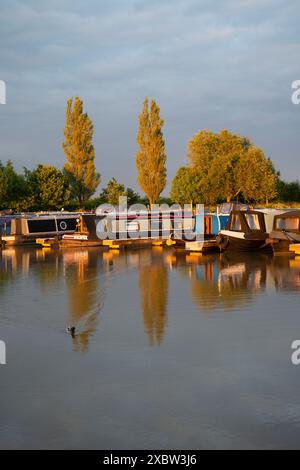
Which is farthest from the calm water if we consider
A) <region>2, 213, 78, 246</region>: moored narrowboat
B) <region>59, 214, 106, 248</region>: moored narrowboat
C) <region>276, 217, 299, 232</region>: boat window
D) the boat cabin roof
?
<region>2, 213, 78, 246</region>: moored narrowboat

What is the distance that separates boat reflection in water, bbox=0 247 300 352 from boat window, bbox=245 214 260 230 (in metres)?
3.75

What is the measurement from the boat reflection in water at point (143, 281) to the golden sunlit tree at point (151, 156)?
3775 cm

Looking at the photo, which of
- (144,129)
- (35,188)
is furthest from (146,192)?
(35,188)

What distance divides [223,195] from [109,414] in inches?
2630

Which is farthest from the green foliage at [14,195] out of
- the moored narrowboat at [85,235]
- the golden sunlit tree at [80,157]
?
the moored narrowboat at [85,235]

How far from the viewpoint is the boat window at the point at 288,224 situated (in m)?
29.3

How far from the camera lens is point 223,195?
72812 millimetres

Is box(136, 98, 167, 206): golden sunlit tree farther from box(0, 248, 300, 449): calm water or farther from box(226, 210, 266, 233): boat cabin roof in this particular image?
box(0, 248, 300, 449): calm water

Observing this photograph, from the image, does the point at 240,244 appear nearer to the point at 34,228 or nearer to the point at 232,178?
the point at 34,228

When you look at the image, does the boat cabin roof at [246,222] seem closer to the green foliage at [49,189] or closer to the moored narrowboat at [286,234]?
A: the moored narrowboat at [286,234]

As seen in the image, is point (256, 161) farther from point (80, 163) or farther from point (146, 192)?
point (80, 163)

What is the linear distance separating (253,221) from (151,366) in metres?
23.3

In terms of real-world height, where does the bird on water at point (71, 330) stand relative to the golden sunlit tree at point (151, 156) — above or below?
below

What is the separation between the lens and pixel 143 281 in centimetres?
1886
